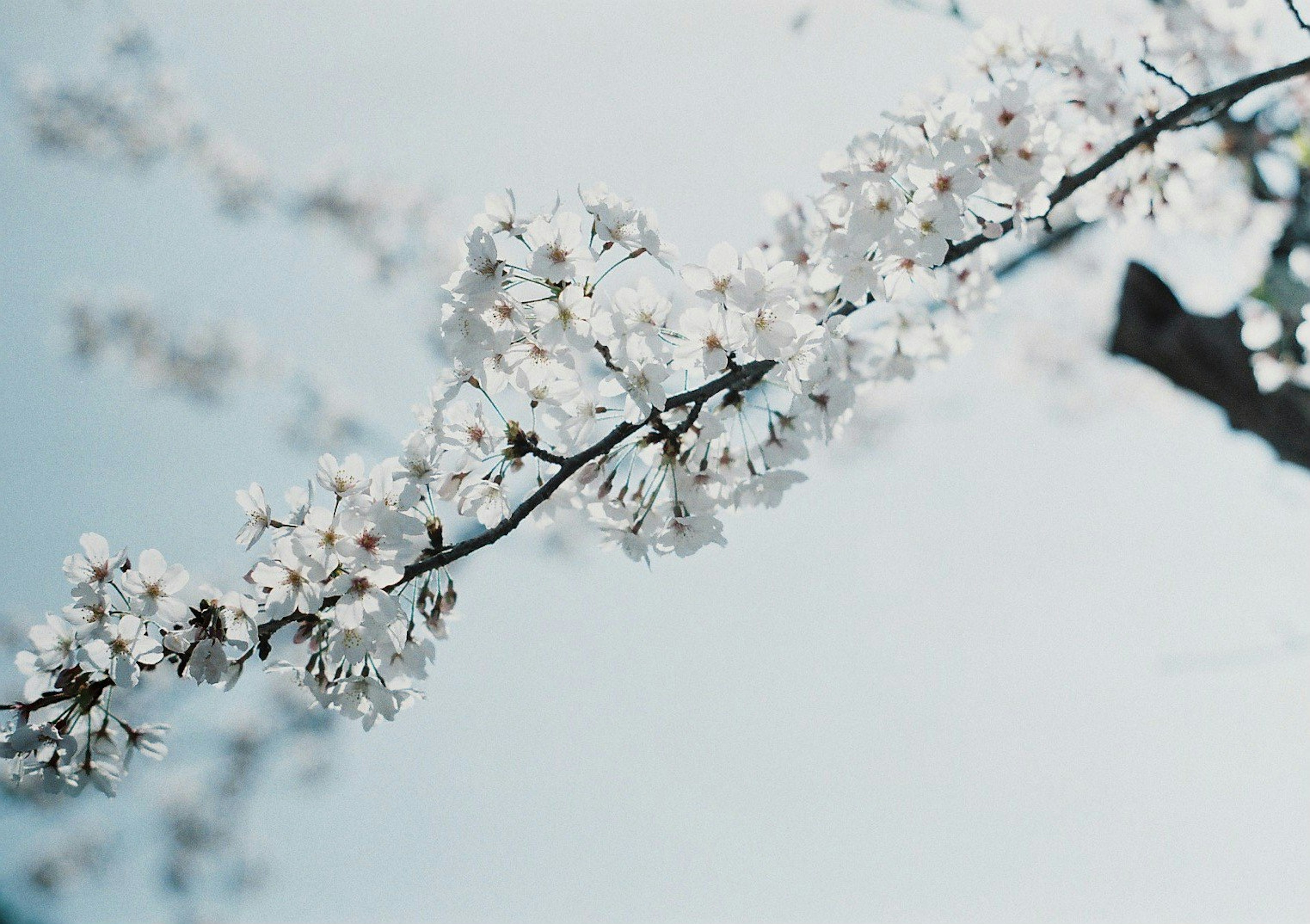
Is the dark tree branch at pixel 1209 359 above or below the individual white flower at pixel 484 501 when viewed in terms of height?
above

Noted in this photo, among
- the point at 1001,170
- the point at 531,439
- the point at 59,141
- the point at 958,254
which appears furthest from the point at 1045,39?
the point at 59,141

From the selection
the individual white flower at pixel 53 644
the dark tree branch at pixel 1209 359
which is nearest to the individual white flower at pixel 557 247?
the individual white flower at pixel 53 644

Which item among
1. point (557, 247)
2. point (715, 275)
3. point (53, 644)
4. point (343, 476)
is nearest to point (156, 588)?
point (53, 644)

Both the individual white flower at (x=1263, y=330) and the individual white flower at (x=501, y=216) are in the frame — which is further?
the individual white flower at (x=1263, y=330)

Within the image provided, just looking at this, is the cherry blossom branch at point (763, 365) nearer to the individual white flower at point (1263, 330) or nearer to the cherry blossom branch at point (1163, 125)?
the cherry blossom branch at point (1163, 125)

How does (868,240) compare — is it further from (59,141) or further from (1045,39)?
(59,141)

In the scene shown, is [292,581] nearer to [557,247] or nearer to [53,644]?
[53,644]

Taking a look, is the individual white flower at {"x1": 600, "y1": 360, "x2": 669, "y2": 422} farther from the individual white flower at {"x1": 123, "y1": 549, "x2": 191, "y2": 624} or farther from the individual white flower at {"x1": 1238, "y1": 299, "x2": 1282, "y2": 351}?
the individual white flower at {"x1": 1238, "y1": 299, "x2": 1282, "y2": 351}

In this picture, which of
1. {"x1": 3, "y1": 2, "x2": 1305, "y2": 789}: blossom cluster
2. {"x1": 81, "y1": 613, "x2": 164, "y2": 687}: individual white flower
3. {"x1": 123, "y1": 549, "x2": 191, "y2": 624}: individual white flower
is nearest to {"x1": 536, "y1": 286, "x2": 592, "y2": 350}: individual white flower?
{"x1": 3, "y1": 2, "x2": 1305, "y2": 789}: blossom cluster

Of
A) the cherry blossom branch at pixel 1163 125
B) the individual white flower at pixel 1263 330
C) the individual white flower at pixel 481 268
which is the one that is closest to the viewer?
the individual white flower at pixel 481 268
